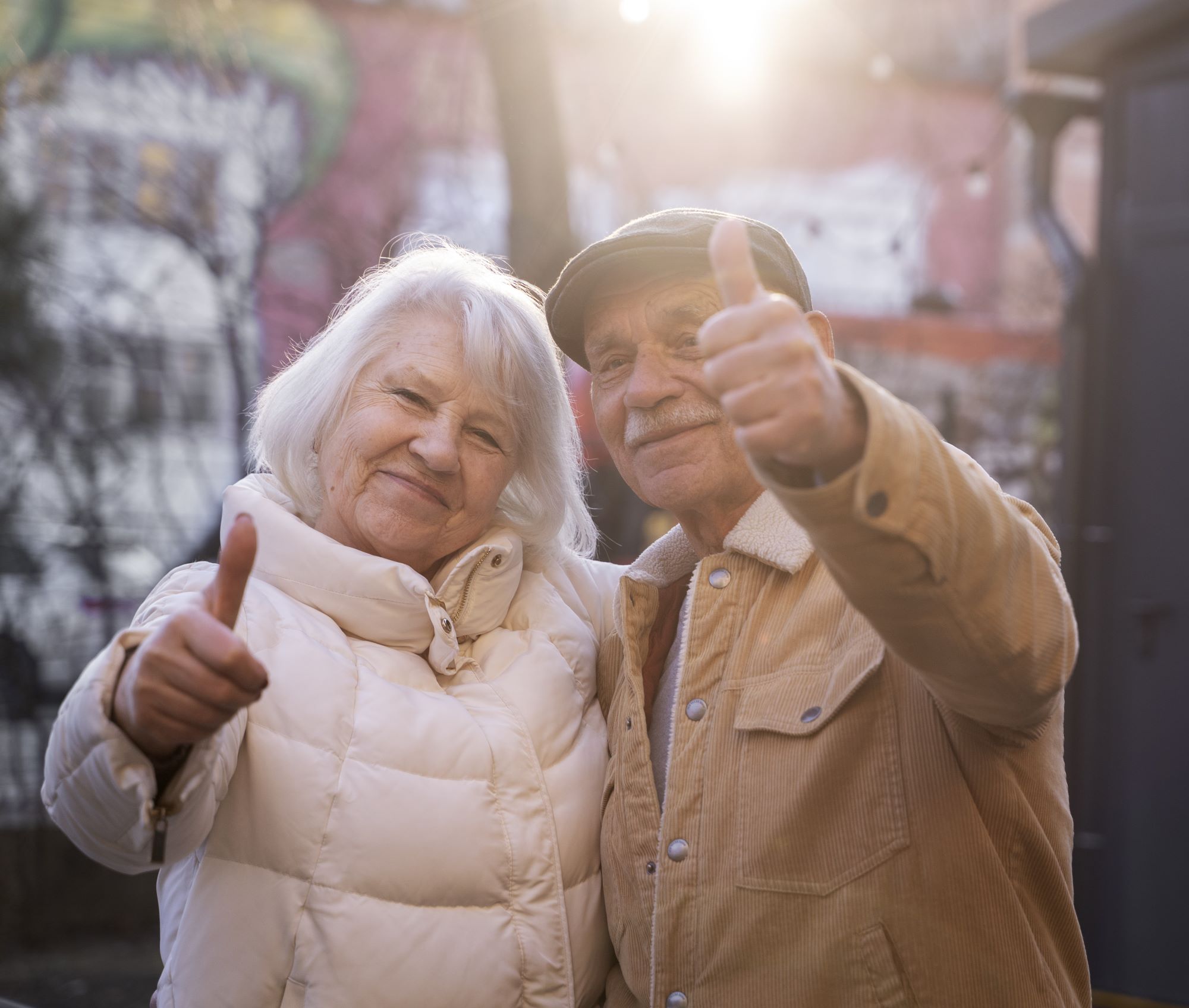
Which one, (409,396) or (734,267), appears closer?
(734,267)

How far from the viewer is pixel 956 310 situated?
987cm

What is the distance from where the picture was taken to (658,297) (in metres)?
2.20

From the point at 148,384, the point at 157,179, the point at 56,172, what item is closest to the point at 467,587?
the point at 148,384

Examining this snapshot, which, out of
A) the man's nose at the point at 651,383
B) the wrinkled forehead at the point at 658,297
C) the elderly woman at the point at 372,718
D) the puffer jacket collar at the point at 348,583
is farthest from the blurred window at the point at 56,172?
the man's nose at the point at 651,383

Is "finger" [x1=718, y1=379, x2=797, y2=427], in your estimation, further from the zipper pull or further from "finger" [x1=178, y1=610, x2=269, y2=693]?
the zipper pull

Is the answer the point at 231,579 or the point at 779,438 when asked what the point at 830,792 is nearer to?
the point at 779,438

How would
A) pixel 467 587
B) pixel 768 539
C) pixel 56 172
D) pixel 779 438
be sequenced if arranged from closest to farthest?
pixel 779 438 < pixel 768 539 < pixel 467 587 < pixel 56 172

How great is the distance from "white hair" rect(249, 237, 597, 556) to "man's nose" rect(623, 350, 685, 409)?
285 mm

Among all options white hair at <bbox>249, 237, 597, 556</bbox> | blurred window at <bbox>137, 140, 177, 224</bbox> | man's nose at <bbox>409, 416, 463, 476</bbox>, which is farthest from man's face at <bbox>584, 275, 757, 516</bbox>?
blurred window at <bbox>137, 140, 177, 224</bbox>

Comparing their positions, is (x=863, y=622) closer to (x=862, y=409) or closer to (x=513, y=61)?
(x=862, y=409)

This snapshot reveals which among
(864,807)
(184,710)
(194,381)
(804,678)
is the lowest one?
(194,381)

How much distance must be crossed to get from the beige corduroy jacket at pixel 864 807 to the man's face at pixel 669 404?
26cm

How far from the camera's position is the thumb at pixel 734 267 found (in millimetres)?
1333

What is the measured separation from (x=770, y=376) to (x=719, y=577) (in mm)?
752
